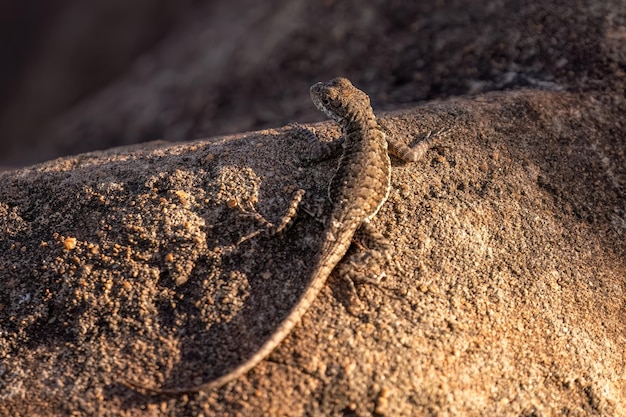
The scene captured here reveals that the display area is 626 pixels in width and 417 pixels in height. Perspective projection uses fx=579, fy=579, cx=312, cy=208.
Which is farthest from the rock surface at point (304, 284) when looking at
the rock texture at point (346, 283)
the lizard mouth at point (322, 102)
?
the lizard mouth at point (322, 102)

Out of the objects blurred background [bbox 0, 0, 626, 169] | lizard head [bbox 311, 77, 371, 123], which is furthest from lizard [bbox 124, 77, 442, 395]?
blurred background [bbox 0, 0, 626, 169]

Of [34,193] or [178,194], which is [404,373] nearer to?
[178,194]

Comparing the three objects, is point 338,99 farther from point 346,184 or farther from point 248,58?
point 248,58

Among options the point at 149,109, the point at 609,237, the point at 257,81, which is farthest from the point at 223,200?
the point at 149,109

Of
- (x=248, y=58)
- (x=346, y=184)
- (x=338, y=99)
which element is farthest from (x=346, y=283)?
(x=248, y=58)

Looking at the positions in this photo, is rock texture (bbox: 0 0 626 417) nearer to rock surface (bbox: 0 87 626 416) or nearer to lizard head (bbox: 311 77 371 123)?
Result: rock surface (bbox: 0 87 626 416)

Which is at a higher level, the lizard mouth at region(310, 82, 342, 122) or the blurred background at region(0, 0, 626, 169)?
the lizard mouth at region(310, 82, 342, 122)
